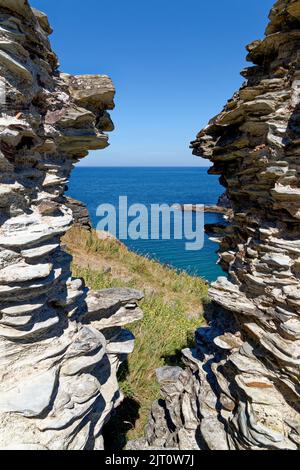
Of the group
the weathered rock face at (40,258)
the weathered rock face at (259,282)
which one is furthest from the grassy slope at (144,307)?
the weathered rock face at (40,258)

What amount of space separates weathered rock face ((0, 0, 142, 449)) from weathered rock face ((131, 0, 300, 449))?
195cm

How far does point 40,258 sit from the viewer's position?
14.8ft

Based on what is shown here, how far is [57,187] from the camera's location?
18.0 ft

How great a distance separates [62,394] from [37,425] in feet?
1.62

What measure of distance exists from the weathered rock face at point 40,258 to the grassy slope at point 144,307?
267 cm

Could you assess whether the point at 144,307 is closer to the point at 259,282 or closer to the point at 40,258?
the point at 259,282

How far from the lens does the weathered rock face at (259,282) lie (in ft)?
15.5

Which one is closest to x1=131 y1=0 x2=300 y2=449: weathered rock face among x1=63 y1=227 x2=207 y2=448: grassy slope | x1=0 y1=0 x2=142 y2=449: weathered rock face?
x1=63 y1=227 x2=207 y2=448: grassy slope

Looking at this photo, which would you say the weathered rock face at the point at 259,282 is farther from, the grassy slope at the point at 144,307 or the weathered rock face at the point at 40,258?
the weathered rock face at the point at 40,258

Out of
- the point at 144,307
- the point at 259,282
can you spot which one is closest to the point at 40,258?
the point at 259,282

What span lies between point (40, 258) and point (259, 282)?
3.65 m

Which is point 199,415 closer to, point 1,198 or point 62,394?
point 62,394

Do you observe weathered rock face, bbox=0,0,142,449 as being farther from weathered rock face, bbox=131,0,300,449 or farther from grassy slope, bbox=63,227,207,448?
grassy slope, bbox=63,227,207,448

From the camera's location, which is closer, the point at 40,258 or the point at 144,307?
the point at 40,258
